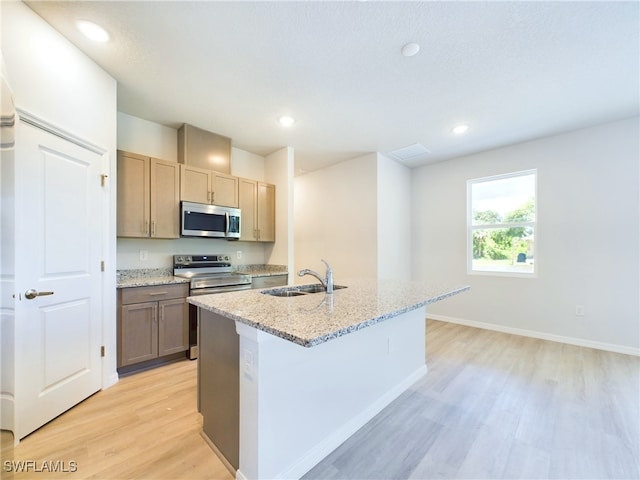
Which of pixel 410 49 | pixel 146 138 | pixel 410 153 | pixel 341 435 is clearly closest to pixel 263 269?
pixel 146 138

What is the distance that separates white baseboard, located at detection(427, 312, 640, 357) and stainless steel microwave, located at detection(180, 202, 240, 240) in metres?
3.65

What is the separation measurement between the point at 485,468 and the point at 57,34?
3901 mm

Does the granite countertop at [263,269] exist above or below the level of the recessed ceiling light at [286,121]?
below

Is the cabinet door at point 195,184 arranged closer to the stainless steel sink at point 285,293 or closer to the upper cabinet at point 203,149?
the upper cabinet at point 203,149

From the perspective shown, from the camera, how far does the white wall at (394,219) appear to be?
4216 millimetres

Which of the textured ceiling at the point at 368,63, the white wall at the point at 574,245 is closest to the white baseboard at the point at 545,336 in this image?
the white wall at the point at 574,245

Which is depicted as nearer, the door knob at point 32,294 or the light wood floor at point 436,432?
the light wood floor at point 436,432

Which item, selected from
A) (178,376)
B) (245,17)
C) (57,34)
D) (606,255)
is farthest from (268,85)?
(606,255)

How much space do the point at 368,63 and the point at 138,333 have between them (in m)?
3.15

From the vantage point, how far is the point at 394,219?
4520mm

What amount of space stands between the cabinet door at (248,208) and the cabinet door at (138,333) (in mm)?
1481

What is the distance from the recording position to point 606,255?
321cm

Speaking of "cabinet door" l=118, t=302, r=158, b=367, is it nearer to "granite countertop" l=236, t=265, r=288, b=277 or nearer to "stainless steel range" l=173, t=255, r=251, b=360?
"stainless steel range" l=173, t=255, r=251, b=360

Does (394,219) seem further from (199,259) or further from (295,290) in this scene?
(199,259)
